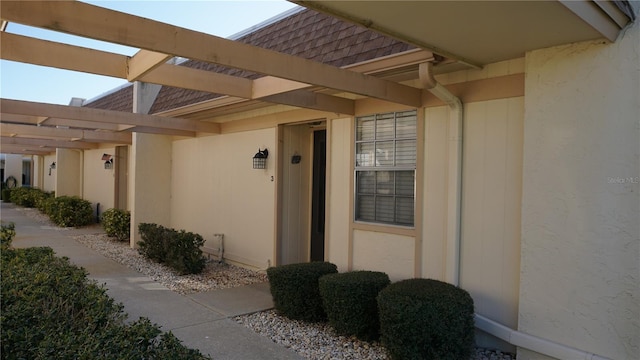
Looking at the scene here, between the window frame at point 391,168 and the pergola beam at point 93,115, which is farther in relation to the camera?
the pergola beam at point 93,115

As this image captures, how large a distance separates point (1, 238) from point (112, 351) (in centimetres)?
665

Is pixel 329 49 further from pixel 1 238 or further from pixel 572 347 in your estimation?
pixel 1 238

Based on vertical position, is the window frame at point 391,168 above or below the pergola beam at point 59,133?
below

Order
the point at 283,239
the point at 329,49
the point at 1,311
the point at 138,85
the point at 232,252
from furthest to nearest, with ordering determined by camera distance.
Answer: the point at 138,85, the point at 232,252, the point at 283,239, the point at 329,49, the point at 1,311

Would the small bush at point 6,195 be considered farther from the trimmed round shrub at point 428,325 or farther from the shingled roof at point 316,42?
the trimmed round shrub at point 428,325

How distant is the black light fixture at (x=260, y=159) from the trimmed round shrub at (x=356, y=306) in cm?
332

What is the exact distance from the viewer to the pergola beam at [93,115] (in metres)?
5.89

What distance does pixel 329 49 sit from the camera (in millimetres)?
5664

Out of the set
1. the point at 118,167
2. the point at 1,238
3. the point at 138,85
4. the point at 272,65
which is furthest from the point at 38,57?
the point at 118,167

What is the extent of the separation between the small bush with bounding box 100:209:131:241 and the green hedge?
6979 mm

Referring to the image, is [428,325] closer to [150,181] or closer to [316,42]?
[316,42]

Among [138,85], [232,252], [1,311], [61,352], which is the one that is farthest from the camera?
[138,85]

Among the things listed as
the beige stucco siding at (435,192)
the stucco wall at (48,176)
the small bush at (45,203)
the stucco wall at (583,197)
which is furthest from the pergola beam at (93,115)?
the stucco wall at (48,176)

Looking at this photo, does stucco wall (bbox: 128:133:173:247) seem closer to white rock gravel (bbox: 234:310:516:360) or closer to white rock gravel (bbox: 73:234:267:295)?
white rock gravel (bbox: 73:234:267:295)
